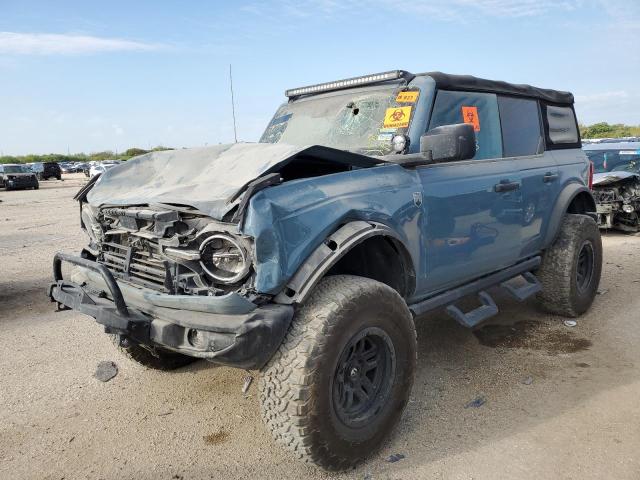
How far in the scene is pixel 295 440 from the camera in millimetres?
2510

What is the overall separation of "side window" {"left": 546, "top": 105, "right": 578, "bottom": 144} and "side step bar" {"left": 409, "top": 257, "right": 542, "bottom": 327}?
126 cm

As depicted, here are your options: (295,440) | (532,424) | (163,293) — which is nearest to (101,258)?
(163,293)

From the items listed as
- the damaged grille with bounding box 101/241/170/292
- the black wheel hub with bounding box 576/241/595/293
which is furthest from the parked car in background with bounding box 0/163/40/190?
the black wheel hub with bounding box 576/241/595/293

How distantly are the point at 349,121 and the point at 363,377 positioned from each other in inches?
77.4

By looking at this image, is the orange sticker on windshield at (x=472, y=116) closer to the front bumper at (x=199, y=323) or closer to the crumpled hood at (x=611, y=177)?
the front bumper at (x=199, y=323)

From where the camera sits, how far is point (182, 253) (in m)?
2.64

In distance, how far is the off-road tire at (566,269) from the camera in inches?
192

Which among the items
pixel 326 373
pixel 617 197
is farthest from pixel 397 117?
pixel 617 197

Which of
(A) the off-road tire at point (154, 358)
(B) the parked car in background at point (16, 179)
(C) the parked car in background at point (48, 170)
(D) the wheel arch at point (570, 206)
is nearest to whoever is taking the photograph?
(A) the off-road tire at point (154, 358)

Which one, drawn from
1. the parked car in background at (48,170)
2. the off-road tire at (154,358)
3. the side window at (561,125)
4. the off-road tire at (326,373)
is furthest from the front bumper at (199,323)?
the parked car in background at (48,170)

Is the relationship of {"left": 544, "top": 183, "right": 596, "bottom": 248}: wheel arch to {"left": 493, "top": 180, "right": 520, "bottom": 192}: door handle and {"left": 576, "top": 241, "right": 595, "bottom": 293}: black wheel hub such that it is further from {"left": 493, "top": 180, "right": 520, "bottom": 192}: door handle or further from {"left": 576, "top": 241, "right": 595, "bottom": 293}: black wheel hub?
{"left": 493, "top": 180, "right": 520, "bottom": 192}: door handle

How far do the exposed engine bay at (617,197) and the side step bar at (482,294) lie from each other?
5.81m

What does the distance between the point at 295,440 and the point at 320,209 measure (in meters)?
1.12

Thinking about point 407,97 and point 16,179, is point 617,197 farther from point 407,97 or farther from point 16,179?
point 16,179
